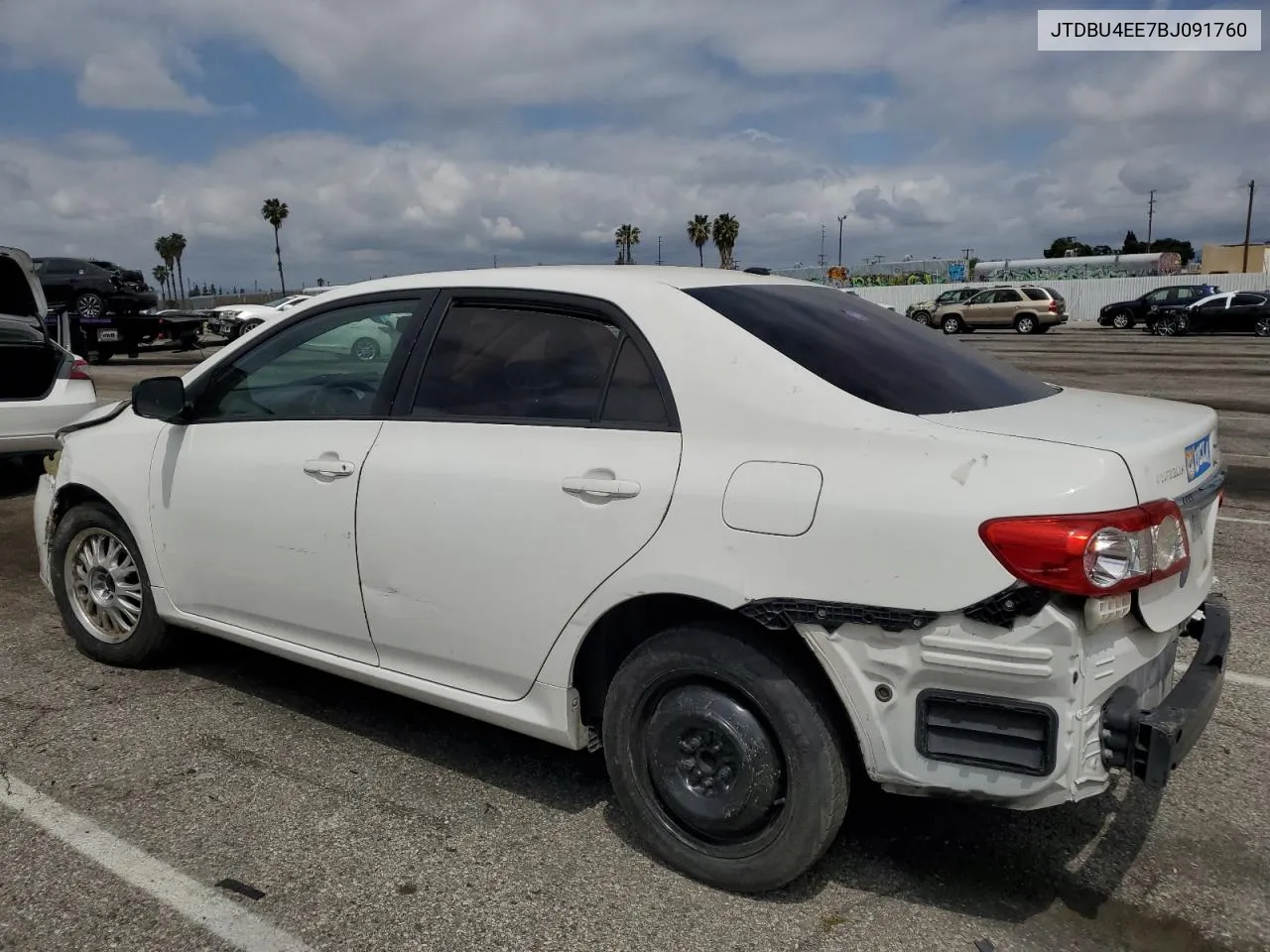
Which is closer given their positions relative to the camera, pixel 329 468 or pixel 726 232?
pixel 329 468

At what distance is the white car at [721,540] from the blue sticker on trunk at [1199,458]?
0.05 ft

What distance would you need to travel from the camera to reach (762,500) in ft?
8.54

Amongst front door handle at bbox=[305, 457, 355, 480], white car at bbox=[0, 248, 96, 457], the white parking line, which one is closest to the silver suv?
white car at bbox=[0, 248, 96, 457]

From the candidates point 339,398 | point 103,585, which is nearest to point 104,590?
point 103,585

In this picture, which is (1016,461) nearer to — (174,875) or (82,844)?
(174,875)

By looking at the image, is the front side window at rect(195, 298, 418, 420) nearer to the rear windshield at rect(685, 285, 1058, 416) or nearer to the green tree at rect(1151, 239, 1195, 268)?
the rear windshield at rect(685, 285, 1058, 416)

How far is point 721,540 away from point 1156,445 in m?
1.08

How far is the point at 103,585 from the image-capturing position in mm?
4449

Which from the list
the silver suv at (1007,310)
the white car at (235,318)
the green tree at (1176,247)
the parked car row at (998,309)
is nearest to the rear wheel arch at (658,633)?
the white car at (235,318)

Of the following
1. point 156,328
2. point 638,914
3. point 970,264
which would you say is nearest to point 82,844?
point 638,914

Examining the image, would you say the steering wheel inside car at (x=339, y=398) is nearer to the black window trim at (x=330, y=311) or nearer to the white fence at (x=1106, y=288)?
the black window trim at (x=330, y=311)

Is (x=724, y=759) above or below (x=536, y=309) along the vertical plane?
below

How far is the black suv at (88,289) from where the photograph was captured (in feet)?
76.2

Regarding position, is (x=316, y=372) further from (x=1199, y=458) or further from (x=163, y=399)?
(x=1199, y=458)
